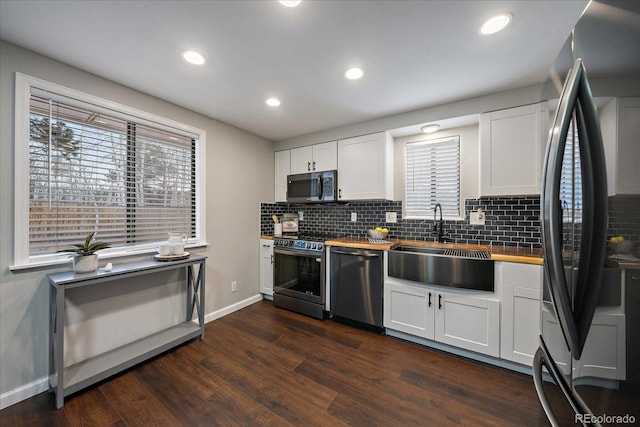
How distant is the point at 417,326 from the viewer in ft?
7.52


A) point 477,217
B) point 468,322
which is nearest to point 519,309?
point 468,322

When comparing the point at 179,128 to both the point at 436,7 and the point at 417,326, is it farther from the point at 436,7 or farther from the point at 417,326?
the point at 417,326

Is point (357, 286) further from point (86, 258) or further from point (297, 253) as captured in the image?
point (86, 258)

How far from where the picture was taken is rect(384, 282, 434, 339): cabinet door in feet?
7.36

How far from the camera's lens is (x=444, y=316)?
7.08 ft

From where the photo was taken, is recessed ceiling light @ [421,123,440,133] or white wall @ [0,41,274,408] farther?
recessed ceiling light @ [421,123,440,133]

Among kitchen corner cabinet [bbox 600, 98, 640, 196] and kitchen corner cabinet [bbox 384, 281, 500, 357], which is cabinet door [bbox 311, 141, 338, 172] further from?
kitchen corner cabinet [bbox 600, 98, 640, 196]

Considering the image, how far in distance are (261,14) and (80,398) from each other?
2.75 meters

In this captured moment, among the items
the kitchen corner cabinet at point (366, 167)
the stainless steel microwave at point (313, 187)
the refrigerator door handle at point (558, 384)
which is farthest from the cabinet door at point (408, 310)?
the refrigerator door handle at point (558, 384)

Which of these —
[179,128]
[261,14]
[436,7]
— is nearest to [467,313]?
[436,7]

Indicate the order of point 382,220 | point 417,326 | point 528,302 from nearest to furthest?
point 528,302
point 417,326
point 382,220

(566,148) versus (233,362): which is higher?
(566,148)

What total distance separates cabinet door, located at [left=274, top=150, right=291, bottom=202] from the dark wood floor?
6.62 feet

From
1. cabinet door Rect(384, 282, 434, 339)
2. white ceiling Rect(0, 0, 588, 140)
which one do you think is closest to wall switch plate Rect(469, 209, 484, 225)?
cabinet door Rect(384, 282, 434, 339)
